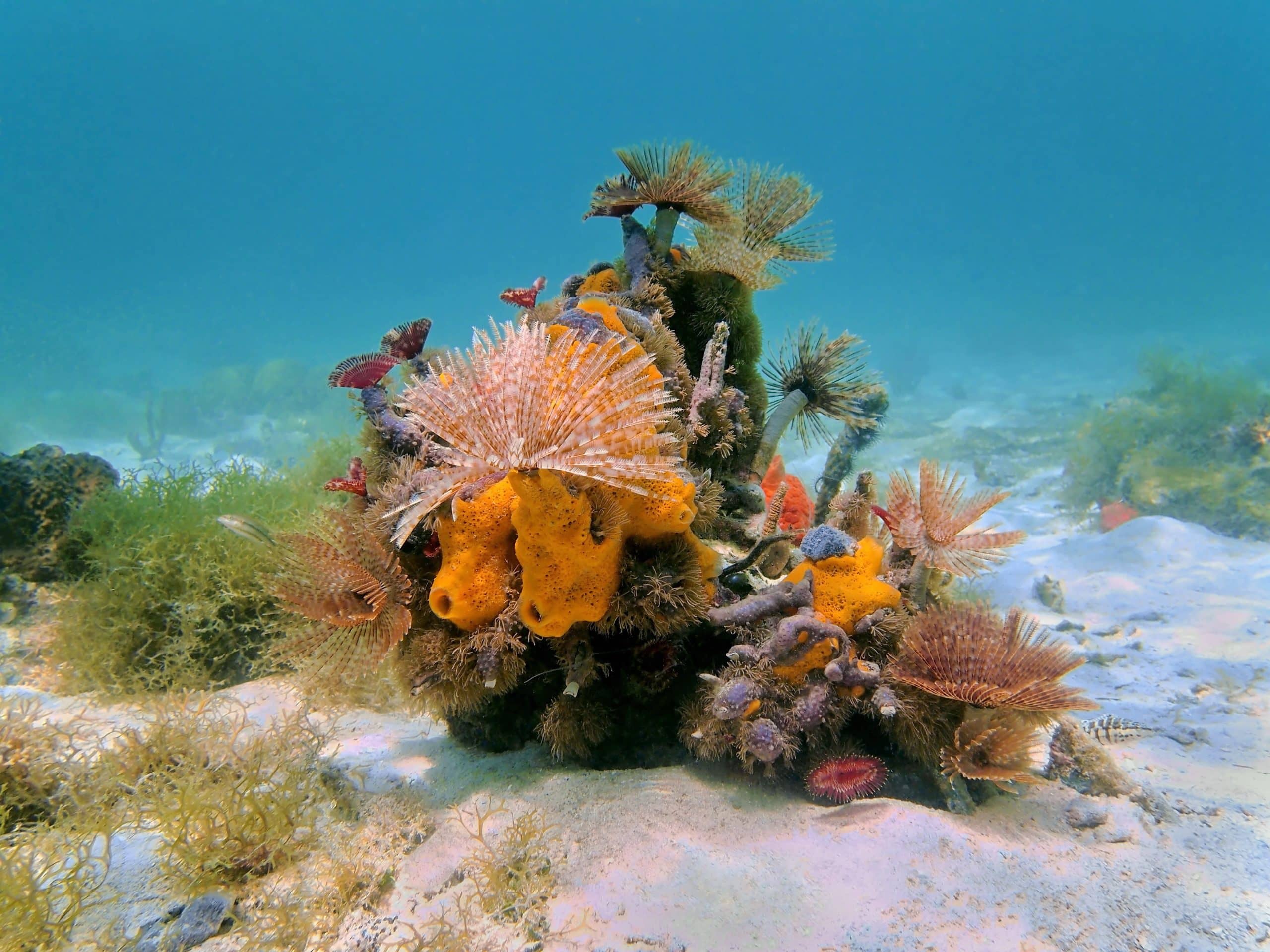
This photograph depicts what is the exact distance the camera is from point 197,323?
62.1 m

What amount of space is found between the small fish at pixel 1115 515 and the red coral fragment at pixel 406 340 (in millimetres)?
14293

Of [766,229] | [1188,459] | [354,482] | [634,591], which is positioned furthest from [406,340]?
[1188,459]

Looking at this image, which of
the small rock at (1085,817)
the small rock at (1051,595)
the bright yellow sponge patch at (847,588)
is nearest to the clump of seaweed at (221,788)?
the bright yellow sponge patch at (847,588)

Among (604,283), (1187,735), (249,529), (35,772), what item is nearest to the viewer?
(35,772)

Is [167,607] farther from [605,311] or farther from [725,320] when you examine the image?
[725,320]

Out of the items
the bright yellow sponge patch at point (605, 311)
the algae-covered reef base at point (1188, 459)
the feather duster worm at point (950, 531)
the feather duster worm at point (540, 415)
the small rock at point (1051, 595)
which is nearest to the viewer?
the feather duster worm at point (540, 415)

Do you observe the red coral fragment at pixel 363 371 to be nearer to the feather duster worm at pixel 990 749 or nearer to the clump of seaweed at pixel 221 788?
the clump of seaweed at pixel 221 788

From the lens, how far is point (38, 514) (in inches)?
Answer: 239

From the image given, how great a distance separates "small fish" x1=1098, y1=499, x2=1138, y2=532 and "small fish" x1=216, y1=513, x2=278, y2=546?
15070mm

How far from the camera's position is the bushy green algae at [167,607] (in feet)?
15.8

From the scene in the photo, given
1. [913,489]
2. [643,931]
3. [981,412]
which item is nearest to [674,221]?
[913,489]

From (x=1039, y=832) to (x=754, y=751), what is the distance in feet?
4.94

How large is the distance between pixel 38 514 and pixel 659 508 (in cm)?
722

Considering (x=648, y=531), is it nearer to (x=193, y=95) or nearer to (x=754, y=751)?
(x=754, y=751)
